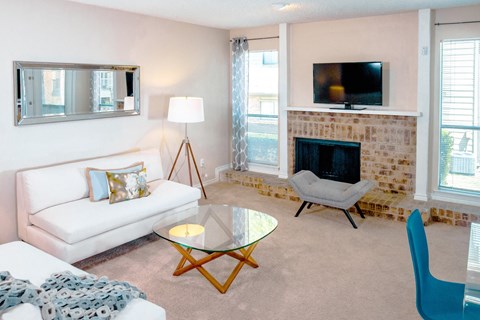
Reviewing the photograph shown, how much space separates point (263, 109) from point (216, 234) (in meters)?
3.44

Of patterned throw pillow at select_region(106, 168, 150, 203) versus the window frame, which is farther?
the window frame

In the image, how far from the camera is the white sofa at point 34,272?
70.4 inches

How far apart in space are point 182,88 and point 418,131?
3111mm

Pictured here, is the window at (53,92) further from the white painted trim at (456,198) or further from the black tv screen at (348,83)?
the white painted trim at (456,198)

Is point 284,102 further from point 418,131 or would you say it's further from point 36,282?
point 36,282

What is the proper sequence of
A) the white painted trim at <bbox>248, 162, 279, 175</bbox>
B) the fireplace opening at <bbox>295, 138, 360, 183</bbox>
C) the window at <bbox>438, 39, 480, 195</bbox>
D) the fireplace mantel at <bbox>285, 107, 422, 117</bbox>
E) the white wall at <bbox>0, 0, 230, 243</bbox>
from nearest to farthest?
1. the white wall at <bbox>0, 0, 230, 243</bbox>
2. the window at <bbox>438, 39, 480, 195</bbox>
3. the fireplace mantel at <bbox>285, 107, 422, 117</bbox>
4. the fireplace opening at <bbox>295, 138, 360, 183</bbox>
5. the white painted trim at <bbox>248, 162, 279, 175</bbox>

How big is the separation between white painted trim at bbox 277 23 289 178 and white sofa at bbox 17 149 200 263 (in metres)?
2.13

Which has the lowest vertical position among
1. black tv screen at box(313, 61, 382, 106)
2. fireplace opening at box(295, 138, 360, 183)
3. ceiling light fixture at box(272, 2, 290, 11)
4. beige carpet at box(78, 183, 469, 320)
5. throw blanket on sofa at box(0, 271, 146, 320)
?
beige carpet at box(78, 183, 469, 320)

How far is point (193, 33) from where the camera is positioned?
5.96m

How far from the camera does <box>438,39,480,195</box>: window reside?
484 centimetres

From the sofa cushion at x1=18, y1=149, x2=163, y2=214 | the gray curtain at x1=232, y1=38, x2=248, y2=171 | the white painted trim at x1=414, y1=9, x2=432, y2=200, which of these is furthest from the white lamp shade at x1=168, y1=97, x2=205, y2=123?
the white painted trim at x1=414, y1=9, x2=432, y2=200

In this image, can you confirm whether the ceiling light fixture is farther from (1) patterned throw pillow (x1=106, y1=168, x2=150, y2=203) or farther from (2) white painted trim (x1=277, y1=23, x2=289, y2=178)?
(1) patterned throw pillow (x1=106, y1=168, x2=150, y2=203)

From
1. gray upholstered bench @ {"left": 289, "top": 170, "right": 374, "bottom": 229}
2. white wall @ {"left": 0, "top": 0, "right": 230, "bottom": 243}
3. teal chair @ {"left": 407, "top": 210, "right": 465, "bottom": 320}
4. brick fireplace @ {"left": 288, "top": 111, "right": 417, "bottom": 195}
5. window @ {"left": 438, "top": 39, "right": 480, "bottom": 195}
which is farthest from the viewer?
brick fireplace @ {"left": 288, "top": 111, "right": 417, "bottom": 195}

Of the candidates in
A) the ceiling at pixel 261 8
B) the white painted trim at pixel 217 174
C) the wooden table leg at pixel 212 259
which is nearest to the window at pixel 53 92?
the ceiling at pixel 261 8
